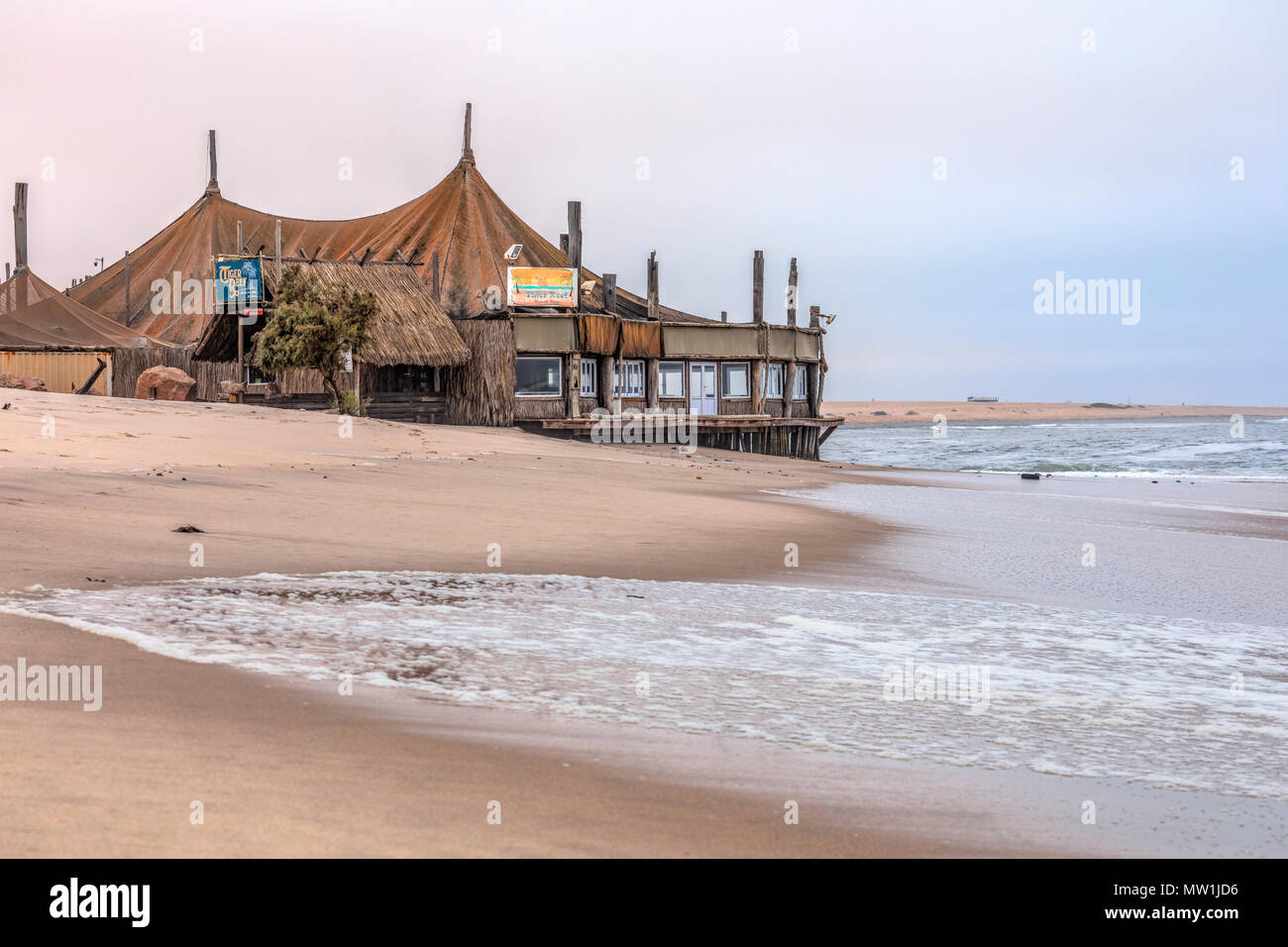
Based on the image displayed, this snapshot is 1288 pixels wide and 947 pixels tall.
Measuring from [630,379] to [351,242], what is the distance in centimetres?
2582

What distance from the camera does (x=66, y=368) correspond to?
39.2 meters

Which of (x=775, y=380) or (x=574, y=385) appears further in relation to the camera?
(x=775, y=380)

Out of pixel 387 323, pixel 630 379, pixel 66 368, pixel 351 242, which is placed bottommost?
pixel 630 379

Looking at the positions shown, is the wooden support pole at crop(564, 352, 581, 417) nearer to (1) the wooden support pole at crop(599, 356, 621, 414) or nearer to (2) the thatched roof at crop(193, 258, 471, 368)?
(1) the wooden support pole at crop(599, 356, 621, 414)

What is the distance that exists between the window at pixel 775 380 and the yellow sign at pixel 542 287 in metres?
8.46

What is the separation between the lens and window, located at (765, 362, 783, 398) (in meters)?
43.2

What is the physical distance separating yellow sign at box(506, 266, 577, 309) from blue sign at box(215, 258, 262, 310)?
7330mm

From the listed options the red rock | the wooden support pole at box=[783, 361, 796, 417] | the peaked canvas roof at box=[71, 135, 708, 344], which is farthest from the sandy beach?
the peaked canvas roof at box=[71, 135, 708, 344]

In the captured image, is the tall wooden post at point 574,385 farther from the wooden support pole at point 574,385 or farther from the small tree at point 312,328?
the small tree at point 312,328

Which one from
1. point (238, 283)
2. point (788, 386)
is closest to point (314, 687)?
point (238, 283)

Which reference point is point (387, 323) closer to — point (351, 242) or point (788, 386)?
point (788, 386)

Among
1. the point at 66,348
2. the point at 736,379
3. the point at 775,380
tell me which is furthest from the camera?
the point at 775,380
